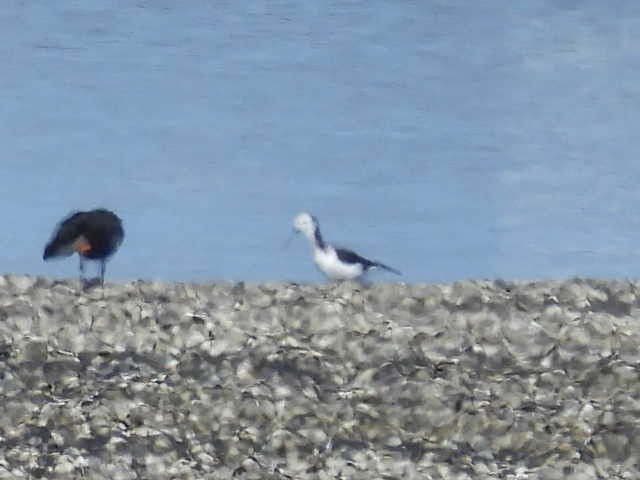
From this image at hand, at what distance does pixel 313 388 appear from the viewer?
23.1ft

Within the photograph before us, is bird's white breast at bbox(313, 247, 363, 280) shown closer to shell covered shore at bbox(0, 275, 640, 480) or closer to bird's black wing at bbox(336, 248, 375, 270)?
bird's black wing at bbox(336, 248, 375, 270)

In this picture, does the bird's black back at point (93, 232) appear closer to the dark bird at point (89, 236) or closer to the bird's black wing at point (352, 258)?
the dark bird at point (89, 236)

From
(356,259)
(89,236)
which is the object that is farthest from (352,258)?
(89,236)

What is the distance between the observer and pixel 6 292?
26.5ft

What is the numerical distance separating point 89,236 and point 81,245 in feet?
0.30

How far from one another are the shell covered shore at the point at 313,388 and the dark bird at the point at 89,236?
3.12 feet

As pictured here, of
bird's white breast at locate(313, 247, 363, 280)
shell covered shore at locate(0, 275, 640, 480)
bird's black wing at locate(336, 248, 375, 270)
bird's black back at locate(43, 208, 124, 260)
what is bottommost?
shell covered shore at locate(0, 275, 640, 480)

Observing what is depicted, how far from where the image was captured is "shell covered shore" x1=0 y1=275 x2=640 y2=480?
6.72 m

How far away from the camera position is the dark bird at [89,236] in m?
8.80

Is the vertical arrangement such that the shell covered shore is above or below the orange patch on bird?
below

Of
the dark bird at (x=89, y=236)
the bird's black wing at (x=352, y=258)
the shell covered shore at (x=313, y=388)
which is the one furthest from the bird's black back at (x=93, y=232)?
the bird's black wing at (x=352, y=258)

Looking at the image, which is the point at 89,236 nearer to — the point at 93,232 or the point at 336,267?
the point at 93,232

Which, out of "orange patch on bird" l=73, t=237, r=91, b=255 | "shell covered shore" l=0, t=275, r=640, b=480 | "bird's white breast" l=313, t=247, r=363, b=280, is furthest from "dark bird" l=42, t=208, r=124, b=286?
"bird's white breast" l=313, t=247, r=363, b=280

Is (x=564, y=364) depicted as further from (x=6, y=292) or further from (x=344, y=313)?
(x=6, y=292)
